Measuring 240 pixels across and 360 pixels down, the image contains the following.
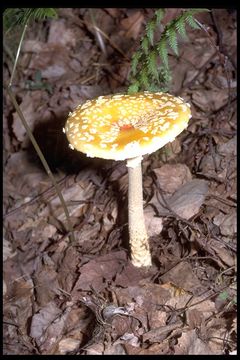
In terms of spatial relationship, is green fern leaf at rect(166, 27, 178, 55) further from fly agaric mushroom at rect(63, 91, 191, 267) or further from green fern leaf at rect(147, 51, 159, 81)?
fly agaric mushroom at rect(63, 91, 191, 267)

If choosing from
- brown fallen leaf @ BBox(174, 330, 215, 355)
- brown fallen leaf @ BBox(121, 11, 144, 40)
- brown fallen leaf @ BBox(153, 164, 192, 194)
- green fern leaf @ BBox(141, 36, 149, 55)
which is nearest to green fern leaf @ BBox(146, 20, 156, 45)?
green fern leaf @ BBox(141, 36, 149, 55)

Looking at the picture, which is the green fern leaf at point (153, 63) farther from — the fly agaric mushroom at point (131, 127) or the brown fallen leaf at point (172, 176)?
the brown fallen leaf at point (172, 176)

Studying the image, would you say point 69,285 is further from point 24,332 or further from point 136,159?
point 136,159

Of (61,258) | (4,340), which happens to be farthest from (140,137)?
(4,340)

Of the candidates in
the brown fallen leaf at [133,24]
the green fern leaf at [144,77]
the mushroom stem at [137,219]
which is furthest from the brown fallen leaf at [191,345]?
the brown fallen leaf at [133,24]

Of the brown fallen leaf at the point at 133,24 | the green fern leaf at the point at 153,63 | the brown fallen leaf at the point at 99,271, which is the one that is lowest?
the brown fallen leaf at the point at 99,271

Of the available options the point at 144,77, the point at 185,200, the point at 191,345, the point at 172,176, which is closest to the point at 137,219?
the point at 185,200

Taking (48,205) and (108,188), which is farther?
(48,205)
